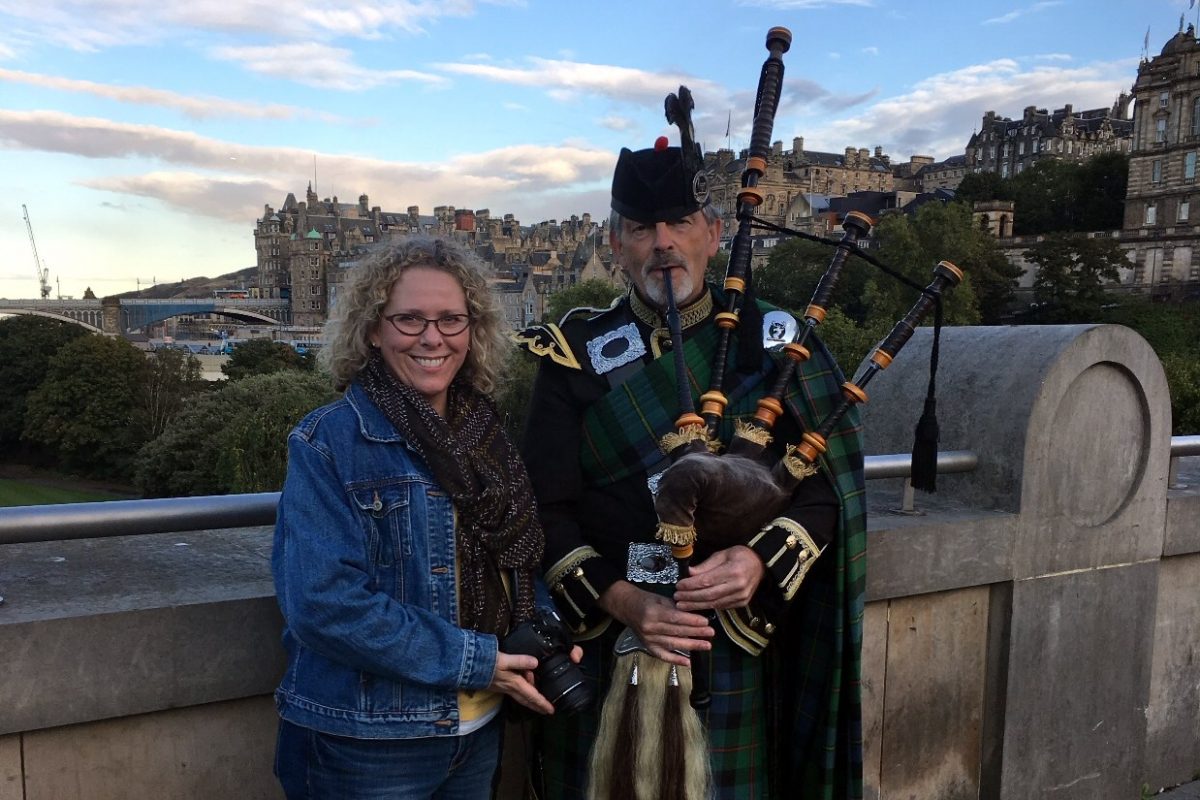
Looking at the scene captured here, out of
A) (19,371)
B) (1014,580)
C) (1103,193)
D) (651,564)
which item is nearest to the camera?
(651,564)

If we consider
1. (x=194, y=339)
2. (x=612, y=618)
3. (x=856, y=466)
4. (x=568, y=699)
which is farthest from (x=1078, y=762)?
(x=194, y=339)

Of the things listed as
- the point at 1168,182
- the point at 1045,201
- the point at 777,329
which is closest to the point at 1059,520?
the point at 777,329

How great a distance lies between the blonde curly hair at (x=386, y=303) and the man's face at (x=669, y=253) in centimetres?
49

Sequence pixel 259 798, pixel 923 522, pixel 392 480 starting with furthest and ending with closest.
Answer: pixel 923 522 < pixel 259 798 < pixel 392 480

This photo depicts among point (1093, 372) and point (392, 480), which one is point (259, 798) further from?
point (1093, 372)

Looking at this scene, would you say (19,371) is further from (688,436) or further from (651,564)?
(688,436)

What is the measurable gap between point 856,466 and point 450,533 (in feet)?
3.81

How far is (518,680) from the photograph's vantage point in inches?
90.8

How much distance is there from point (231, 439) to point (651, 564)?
4344 cm

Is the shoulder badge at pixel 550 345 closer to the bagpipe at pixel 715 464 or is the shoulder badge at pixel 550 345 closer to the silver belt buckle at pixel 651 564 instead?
the bagpipe at pixel 715 464

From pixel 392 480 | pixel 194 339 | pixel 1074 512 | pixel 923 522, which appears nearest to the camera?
pixel 392 480

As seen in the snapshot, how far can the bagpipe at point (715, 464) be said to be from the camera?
244 cm

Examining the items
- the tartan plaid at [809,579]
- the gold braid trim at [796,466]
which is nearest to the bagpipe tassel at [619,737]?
the tartan plaid at [809,579]

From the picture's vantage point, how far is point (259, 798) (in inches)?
108
